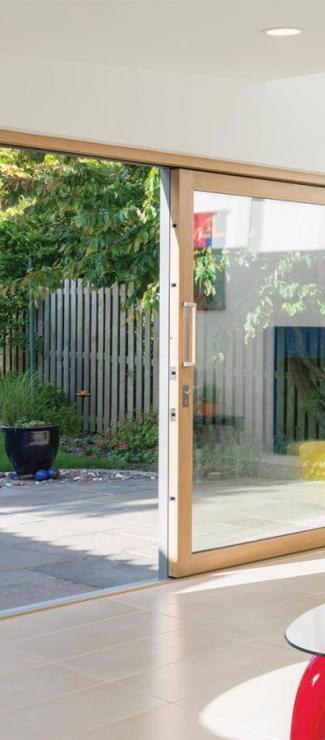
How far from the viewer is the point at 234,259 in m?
6.29

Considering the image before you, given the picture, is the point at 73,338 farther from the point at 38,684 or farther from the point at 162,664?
the point at 38,684

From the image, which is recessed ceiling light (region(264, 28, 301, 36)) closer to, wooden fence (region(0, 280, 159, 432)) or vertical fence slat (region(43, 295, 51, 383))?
wooden fence (region(0, 280, 159, 432))

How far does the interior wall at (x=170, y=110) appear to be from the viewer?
16.8 ft

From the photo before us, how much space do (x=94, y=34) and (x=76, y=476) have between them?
17.7 ft

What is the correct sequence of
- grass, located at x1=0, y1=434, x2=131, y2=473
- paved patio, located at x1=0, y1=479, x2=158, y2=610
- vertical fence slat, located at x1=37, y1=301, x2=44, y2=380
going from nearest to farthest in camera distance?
paved patio, located at x1=0, y1=479, x2=158, y2=610
grass, located at x1=0, y1=434, x2=131, y2=473
vertical fence slat, located at x1=37, y1=301, x2=44, y2=380

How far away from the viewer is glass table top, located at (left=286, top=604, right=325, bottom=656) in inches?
126

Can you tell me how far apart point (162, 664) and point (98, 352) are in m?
6.73

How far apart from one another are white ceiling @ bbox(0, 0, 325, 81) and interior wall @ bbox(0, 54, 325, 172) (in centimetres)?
10

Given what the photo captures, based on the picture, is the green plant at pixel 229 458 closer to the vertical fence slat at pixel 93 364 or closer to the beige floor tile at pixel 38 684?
the beige floor tile at pixel 38 684

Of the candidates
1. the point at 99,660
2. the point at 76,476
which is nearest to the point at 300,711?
the point at 99,660

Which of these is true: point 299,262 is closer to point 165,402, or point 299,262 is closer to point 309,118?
point 309,118

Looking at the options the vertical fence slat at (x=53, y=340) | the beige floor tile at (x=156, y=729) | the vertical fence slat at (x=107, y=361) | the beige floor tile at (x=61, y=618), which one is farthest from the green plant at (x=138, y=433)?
Result: the beige floor tile at (x=156, y=729)

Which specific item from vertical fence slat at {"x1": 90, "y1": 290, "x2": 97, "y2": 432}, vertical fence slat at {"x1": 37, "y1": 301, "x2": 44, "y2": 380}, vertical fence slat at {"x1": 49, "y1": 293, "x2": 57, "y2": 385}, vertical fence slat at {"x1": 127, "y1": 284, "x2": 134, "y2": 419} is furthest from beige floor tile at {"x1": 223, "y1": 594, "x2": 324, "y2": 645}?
vertical fence slat at {"x1": 37, "y1": 301, "x2": 44, "y2": 380}

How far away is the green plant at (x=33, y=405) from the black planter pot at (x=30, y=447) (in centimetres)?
11
